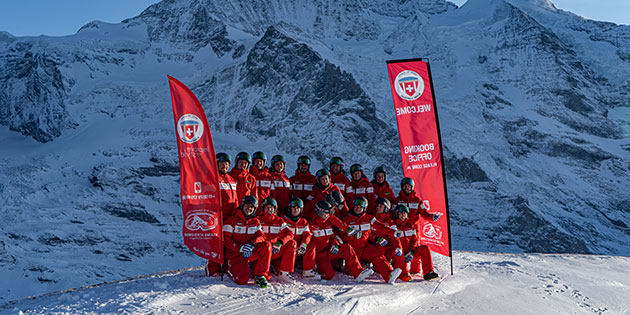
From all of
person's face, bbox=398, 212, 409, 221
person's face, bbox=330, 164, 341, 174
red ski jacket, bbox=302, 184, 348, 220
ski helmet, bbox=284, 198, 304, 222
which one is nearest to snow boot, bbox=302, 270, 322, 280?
ski helmet, bbox=284, 198, 304, 222

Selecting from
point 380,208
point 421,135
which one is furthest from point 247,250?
point 421,135

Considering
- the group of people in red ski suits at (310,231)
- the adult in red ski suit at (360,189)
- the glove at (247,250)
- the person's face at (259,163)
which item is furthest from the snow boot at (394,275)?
the person's face at (259,163)

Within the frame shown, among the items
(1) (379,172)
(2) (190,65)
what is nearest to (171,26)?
(2) (190,65)

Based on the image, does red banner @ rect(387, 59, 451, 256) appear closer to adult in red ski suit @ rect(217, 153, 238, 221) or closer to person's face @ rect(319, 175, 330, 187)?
person's face @ rect(319, 175, 330, 187)

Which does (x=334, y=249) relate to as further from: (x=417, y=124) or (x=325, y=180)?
(x=417, y=124)

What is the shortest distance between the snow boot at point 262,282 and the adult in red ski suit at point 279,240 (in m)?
0.44

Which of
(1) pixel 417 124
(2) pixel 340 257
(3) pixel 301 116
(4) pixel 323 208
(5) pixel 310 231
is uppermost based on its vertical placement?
(3) pixel 301 116

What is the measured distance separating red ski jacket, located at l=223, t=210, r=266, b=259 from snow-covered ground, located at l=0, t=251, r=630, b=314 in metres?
0.48

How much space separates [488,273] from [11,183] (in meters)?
65.3

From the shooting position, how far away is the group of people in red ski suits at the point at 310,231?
762cm

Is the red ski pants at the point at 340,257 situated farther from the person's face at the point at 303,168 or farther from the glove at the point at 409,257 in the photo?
the person's face at the point at 303,168

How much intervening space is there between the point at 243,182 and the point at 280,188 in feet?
3.26

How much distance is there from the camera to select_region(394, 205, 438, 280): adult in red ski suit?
8.52 metres

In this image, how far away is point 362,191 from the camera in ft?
32.3
